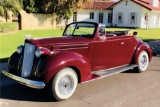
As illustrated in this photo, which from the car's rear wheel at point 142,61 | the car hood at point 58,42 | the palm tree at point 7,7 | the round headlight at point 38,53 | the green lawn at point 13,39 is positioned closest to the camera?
the round headlight at point 38,53

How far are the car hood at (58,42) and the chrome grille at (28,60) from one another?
0.44ft

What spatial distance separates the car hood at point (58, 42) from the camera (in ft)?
18.7

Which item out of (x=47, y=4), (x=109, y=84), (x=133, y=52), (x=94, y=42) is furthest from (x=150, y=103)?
(x=47, y=4)

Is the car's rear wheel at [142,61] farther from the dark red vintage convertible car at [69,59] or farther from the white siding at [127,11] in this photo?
the white siding at [127,11]

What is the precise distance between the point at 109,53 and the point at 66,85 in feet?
6.05

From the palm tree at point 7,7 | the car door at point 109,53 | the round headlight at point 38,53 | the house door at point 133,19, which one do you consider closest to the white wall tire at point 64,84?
the round headlight at point 38,53

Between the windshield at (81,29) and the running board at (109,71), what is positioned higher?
the windshield at (81,29)

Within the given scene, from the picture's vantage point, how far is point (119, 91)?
6.16 m

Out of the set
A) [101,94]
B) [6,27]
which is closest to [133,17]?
[6,27]

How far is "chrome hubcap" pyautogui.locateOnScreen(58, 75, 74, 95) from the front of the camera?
5.52 metres

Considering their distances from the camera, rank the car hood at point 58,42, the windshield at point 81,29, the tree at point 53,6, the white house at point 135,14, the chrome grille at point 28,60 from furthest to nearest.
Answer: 1. the white house at point 135,14
2. the tree at point 53,6
3. the windshield at point 81,29
4. the car hood at point 58,42
5. the chrome grille at point 28,60

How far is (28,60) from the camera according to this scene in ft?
18.5

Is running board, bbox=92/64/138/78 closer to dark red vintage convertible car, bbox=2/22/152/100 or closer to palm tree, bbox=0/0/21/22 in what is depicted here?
dark red vintage convertible car, bbox=2/22/152/100

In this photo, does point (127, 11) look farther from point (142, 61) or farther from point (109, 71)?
point (109, 71)
